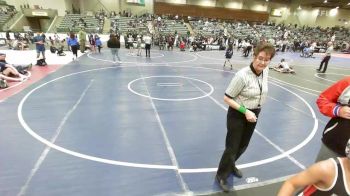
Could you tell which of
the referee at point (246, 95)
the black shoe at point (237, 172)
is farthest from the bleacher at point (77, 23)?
the referee at point (246, 95)

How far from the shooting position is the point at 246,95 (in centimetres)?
309

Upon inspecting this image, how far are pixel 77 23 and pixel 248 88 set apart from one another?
3194 centimetres

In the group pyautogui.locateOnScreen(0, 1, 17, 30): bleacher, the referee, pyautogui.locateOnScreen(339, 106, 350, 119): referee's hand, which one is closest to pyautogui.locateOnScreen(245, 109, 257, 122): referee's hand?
the referee

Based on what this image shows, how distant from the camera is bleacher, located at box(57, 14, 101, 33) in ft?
94.4

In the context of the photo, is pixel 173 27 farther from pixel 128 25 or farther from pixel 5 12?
pixel 5 12

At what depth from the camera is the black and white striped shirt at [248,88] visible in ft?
9.94

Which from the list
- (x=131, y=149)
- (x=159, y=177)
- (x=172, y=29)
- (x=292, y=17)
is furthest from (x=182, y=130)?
(x=292, y=17)

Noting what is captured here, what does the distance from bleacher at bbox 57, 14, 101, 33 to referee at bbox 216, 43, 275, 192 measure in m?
28.6

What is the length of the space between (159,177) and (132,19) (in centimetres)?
3205

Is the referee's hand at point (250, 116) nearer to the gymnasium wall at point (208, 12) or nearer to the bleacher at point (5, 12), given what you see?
A: the bleacher at point (5, 12)

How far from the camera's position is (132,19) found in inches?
1300

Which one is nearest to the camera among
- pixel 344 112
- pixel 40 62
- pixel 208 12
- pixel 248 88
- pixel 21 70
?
pixel 344 112

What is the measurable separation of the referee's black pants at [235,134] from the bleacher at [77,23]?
93.5 ft

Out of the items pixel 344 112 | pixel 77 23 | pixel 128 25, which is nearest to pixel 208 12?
pixel 128 25
